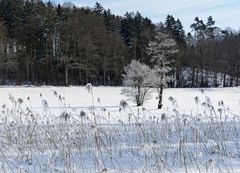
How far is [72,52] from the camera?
235 ft

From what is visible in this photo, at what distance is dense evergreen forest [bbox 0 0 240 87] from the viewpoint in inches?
2741

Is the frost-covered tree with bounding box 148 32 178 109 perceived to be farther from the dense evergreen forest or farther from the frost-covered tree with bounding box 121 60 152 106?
the dense evergreen forest

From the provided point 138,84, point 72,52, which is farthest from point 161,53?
point 72,52

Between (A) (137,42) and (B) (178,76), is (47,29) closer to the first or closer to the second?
(A) (137,42)

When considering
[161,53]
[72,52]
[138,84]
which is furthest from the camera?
[72,52]

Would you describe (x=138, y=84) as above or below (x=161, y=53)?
below

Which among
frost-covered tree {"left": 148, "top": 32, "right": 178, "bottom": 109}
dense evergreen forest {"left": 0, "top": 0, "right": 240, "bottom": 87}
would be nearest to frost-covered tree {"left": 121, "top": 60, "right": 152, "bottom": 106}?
frost-covered tree {"left": 148, "top": 32, "right": 178, "bottom": 109}

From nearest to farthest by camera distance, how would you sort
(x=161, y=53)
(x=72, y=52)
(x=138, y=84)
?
(x=138, y=84) → (x=161, y=53) → (x=72, y=52)

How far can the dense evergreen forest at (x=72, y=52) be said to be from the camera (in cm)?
6962

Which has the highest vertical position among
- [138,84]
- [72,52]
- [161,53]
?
[72,52]

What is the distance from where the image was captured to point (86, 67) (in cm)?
6981

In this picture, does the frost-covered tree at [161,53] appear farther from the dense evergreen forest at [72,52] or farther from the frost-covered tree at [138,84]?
the dense evergreen forest at [72,52]

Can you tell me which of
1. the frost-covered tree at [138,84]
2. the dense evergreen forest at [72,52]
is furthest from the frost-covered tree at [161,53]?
the dense evergreen forest at [72,52]

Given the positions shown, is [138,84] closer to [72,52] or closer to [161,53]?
[161,53]
